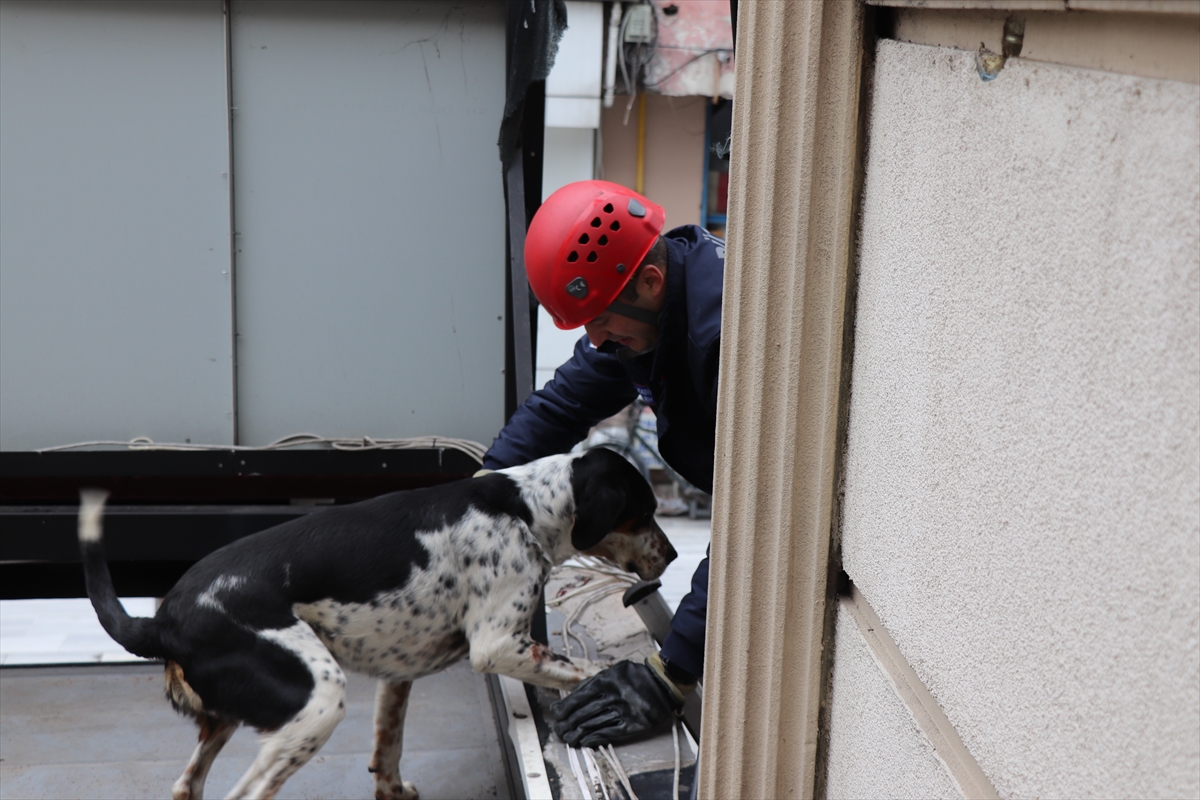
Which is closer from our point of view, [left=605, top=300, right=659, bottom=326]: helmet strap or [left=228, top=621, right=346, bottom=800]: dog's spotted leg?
[left=228, top=621, right=346, bottom=800]: dog's spotted leg

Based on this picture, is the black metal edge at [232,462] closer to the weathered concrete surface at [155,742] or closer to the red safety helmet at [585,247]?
the weathered concrete surface at [155,742]

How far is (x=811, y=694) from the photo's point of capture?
1418mm

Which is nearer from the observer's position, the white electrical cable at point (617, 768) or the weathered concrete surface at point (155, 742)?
the white electrical cable at point (617, 768)

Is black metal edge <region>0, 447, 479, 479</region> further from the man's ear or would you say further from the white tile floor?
the man's ear

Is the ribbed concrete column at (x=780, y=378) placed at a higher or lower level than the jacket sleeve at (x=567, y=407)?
higher

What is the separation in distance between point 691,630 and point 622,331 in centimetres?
85

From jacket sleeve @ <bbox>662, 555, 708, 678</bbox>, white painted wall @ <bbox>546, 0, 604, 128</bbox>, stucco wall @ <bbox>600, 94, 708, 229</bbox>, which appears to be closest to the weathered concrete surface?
jacket sleeve @ <bbox>662, 555, 708, 678</bbox>

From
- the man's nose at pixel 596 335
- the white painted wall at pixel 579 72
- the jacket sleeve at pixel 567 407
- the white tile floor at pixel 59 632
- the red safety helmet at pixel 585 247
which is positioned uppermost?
the white painted wall at pixel 579 72

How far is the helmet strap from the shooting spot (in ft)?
9.16

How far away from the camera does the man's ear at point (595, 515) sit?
123 inches

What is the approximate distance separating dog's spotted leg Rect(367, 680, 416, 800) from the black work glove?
1.56 feet

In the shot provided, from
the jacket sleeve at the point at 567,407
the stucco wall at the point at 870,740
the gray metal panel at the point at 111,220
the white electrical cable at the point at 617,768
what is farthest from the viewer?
the gray metal panel at the point at 111,220

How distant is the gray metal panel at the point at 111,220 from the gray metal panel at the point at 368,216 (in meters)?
0.14

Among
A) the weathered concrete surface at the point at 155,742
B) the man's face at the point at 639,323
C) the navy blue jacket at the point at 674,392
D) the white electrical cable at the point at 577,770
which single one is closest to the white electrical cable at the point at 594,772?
the white electrical cable at the point at 577,770
